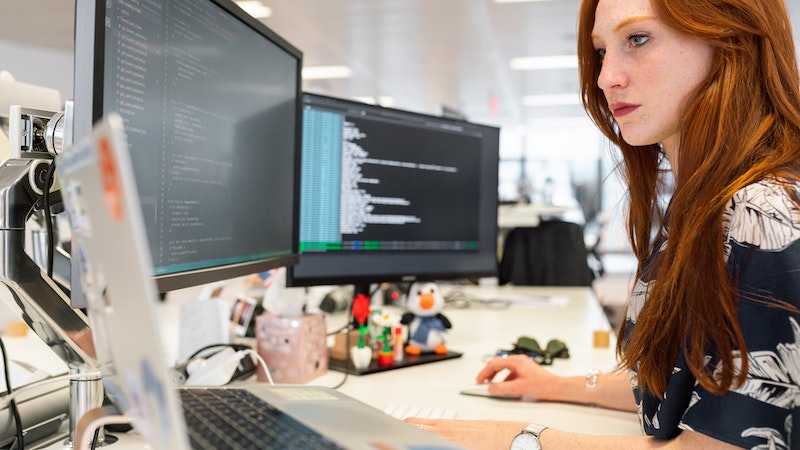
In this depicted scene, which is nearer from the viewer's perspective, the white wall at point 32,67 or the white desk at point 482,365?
the white desk at point 482,365

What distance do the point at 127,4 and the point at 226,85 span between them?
9.4 inches

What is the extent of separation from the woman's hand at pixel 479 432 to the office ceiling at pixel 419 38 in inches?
122

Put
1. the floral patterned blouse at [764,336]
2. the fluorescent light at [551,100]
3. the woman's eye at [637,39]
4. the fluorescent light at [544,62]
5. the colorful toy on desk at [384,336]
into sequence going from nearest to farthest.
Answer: the floral patterned blouse at [764,336] < the woman's eye at [637,39] < the colorful toy on desk at [384,336] < the fluorescent light at [544,62] < the fluorescent light at [551,100]

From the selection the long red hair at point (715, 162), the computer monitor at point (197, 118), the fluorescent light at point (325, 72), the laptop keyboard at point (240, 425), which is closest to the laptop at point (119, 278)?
the laptop keyboard at point (240, 425)

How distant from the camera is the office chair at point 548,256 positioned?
270 centimetres

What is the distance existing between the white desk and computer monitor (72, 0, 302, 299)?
0.29m

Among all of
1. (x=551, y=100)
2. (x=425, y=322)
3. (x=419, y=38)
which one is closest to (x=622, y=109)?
(x=425, y=322)

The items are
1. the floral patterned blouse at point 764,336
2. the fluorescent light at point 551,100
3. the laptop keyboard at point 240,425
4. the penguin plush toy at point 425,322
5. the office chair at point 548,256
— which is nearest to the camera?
the laptop keyboard at point 240,425

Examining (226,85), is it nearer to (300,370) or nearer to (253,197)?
(253,197)

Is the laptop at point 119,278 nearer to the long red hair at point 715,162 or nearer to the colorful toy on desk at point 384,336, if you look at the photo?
the long red hair at point 715,162

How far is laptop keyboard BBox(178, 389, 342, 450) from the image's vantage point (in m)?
0.46

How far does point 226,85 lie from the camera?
88 cm

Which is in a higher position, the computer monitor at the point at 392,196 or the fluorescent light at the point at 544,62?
the fluorescent light at the point at 544,62

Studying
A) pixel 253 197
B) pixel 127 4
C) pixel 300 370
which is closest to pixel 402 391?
pixel 300 370
